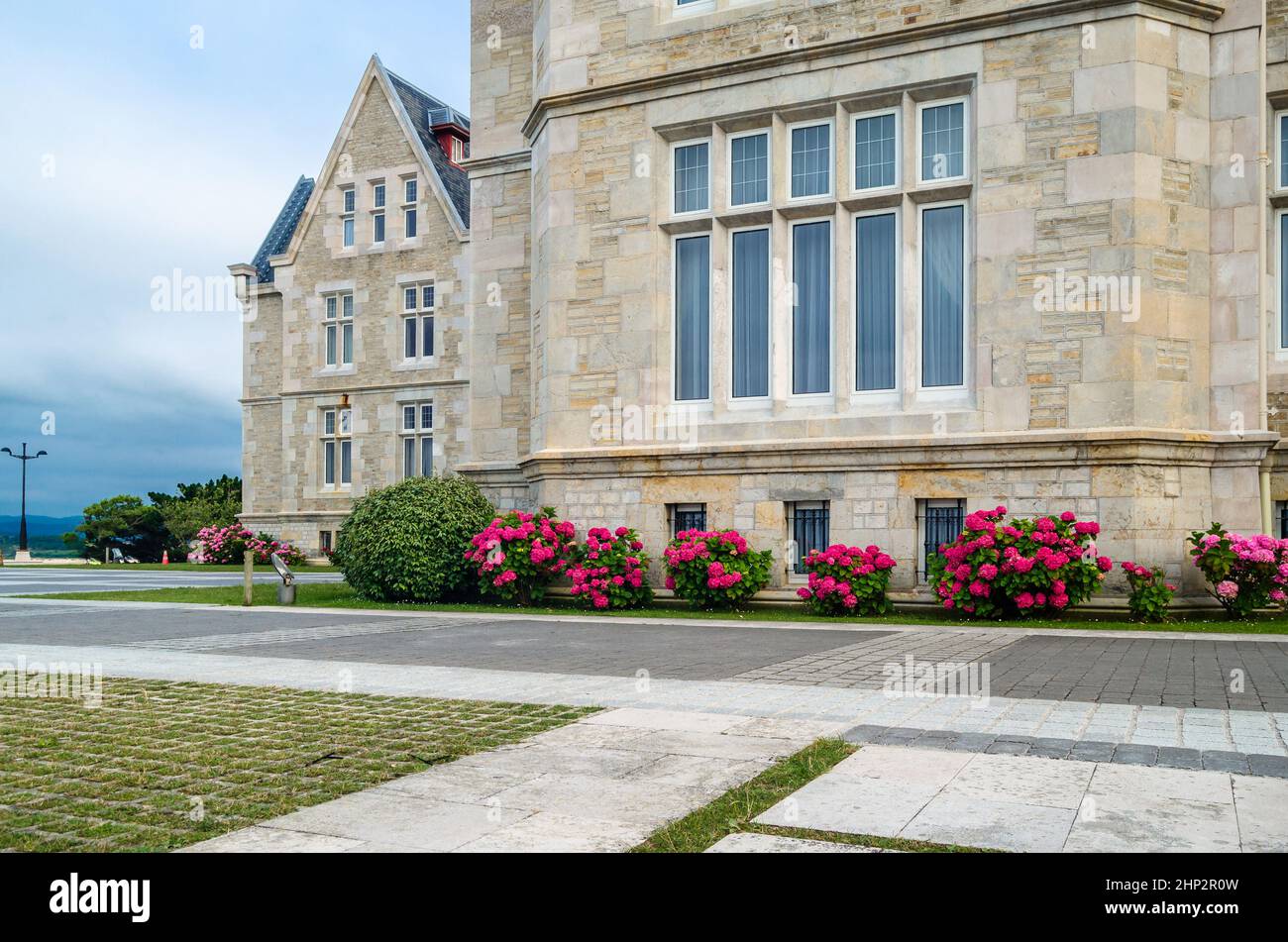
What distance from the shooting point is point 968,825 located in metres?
4.82

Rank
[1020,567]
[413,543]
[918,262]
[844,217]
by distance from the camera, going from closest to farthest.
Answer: [1020,567], [918,262], [844,217], [413,543]

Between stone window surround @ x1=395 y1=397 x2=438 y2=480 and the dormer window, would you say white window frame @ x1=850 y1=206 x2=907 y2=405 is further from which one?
the dormer window

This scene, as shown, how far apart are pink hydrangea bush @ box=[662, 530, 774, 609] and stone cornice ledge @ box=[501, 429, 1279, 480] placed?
1.38m

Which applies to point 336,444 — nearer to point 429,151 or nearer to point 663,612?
point 429,151

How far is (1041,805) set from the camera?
5.13 metres

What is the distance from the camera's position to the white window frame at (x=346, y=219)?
1607 inches

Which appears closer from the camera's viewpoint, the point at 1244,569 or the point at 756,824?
the point at 756,824

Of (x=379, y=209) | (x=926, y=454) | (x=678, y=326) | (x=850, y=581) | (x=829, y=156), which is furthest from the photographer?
(x=379, y=209)

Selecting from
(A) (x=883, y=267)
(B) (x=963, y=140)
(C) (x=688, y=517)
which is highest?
(B) (x=963, y=140)

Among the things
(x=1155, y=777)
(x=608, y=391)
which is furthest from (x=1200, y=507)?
(x=1155, y=777)

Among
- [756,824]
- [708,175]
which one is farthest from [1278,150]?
[756,824]

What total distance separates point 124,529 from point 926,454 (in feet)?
142

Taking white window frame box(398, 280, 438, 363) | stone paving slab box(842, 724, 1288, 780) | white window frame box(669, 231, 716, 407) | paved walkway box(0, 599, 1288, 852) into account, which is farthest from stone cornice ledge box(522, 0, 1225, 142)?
white window frame box(398, 280, 438, 363)

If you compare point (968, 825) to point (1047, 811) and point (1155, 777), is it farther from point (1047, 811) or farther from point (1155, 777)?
point (1155, 777)
